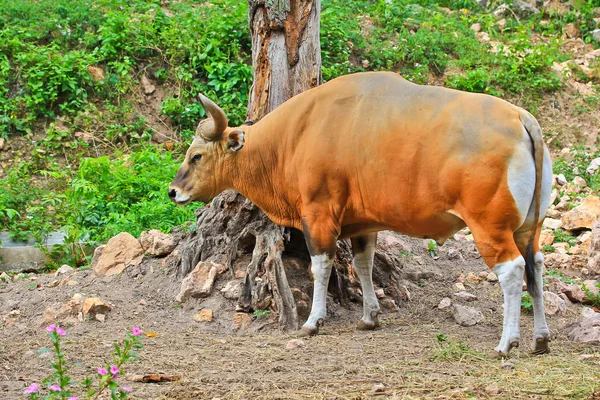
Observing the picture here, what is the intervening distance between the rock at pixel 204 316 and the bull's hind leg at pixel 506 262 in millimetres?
2782

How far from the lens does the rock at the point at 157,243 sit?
842 centimetres

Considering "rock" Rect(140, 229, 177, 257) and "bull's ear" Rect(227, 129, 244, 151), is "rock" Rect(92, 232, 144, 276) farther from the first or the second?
"bull's ear" Rect(227, 129, 244, 151)

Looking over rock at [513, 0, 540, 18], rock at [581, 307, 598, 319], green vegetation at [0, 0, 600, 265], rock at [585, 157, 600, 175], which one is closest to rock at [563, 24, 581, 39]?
green vegetation at [0, 0, 600, 265]

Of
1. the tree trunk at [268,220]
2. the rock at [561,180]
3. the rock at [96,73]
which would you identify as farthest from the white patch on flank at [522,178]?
the rock at [96,73]

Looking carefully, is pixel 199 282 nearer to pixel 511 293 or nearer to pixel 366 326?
pixel 366 326

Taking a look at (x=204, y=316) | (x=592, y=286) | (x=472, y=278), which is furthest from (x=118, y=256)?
(x=592, y=286)

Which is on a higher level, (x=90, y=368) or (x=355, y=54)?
(x=355, y=54)

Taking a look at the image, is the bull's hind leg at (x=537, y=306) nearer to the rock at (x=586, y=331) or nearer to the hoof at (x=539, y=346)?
the hoof at (x=539, y=346)

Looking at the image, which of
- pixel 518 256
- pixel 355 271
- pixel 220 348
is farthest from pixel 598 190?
pixel 220 348

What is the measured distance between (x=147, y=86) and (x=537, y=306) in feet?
29.7

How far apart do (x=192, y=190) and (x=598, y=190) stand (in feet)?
21.1

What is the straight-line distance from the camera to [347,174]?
6.60 metres

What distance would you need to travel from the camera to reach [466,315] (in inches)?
280

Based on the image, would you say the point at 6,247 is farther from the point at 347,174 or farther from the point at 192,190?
the point at 347,174
